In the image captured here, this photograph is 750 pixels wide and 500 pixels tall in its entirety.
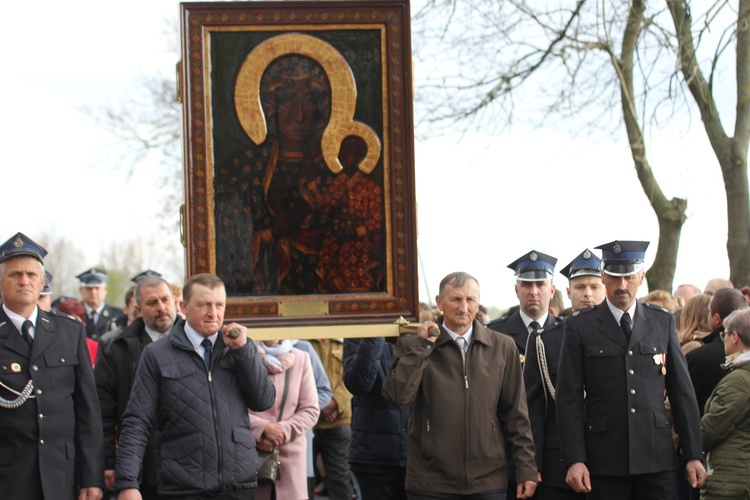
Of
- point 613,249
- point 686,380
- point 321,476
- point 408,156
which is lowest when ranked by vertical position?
point 321,476

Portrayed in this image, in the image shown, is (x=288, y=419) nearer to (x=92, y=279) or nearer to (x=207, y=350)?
(x=207, y=350)

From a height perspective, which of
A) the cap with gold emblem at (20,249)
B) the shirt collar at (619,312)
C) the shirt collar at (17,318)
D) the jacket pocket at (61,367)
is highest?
the cap with gold emblem at (20,249)

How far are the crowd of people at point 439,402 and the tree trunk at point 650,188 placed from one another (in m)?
5.80

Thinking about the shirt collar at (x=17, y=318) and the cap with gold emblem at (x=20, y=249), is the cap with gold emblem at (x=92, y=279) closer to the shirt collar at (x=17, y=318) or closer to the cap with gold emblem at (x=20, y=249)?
the cap with gold emblem at (x=20, y=249)

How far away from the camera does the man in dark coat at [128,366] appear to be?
25.6 ft

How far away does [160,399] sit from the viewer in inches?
274

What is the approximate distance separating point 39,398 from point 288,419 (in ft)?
6.68

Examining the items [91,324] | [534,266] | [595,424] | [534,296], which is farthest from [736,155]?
[91,324]

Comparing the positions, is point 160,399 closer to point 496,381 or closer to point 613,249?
point 496,381

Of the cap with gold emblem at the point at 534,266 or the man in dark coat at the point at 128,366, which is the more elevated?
the cap with gold emblem at the point at 534,266

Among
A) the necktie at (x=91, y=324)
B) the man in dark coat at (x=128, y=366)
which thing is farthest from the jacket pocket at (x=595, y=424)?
the necktie at (x=91, y=324)

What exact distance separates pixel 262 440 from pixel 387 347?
1.20 m

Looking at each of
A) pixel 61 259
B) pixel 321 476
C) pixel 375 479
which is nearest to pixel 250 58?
pixel 375 479

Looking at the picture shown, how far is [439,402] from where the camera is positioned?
281 inches
